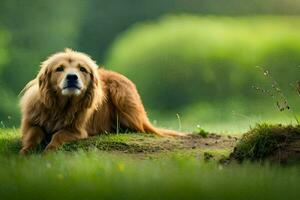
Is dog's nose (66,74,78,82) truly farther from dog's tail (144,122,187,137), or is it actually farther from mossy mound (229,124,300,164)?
mossy mound (229,124,300,164)

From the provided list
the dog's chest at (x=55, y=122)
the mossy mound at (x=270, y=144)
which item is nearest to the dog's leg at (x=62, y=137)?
the dog's chest at (x=55, y=122)

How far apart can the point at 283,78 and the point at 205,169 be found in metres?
10.6

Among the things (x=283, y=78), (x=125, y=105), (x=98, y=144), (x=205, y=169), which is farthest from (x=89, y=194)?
(x=283, y=78)

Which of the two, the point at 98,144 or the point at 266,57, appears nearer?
the point at 98,144

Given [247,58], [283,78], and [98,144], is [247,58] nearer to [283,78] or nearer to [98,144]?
[283,78]

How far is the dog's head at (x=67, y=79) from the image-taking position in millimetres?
9727

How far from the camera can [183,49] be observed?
17750mm

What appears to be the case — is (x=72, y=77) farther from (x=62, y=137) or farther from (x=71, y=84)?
(x=62, y=137)

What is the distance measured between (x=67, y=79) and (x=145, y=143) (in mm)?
1145

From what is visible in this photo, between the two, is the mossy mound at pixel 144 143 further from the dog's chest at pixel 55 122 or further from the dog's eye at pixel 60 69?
the dog's eye at pixel 60 69

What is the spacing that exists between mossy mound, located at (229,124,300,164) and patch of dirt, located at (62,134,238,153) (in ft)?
4.75

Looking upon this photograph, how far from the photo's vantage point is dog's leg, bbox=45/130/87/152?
31.6 ft

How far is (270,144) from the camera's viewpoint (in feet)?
26.3

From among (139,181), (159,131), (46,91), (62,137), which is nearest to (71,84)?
(46,91)
